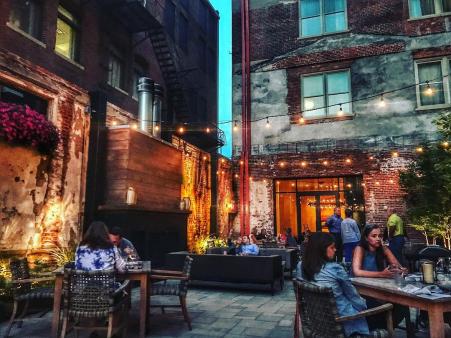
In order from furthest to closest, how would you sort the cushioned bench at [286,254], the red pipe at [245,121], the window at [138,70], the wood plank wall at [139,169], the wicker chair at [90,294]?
the window at [138,70] < the red pipe at [245,121] < the cushioned bench at [286,254] < the wood plank wall at [139,169] < the wicker chair at [90,294]

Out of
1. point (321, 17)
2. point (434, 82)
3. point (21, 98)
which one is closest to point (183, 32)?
point (321, 17)

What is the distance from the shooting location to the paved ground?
5102 mm

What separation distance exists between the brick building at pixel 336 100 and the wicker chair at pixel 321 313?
979 cm

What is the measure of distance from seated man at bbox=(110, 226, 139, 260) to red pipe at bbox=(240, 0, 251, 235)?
7.78 meters

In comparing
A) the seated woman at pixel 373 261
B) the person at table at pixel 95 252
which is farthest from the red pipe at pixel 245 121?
the person at table at pixel 95 252

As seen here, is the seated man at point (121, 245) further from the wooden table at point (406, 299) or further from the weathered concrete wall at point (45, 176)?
the wooden table at point (406, 299)

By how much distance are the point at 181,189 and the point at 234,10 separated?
7524 millimetres

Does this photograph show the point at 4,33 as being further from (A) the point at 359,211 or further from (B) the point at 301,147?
(A) the point at 359,211

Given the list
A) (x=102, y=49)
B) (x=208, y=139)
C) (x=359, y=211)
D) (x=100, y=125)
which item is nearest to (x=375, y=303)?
(x=100, y=125)

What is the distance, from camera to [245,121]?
14.2 metres

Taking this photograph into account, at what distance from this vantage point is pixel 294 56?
1405 cm

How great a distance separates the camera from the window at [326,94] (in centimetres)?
1332

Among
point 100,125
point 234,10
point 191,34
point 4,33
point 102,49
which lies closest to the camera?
point 4,33

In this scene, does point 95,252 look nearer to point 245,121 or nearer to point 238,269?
point 238,269
